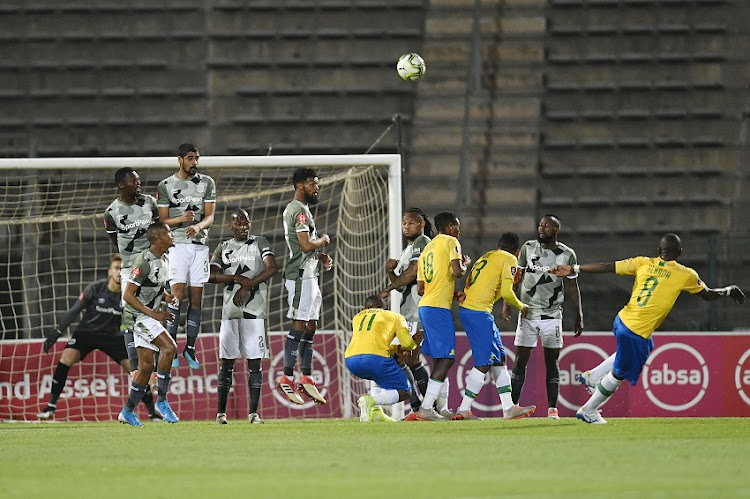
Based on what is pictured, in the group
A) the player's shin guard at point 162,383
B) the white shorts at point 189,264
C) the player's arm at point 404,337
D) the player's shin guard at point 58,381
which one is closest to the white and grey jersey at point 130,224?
the white shorts at point 189,264

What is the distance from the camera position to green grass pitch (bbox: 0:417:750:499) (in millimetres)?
5418

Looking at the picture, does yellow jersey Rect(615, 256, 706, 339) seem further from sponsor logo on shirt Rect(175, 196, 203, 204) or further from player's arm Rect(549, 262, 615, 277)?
sponsor logo on shirt Rect(175, 196, 203, 204)

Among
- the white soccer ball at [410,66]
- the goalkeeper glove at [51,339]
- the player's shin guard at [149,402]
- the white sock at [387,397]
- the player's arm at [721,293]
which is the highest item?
the white soccer ball at [410,66]

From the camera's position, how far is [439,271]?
10.4 metres

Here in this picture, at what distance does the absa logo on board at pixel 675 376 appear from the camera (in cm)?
1298

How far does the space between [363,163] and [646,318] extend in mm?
3393

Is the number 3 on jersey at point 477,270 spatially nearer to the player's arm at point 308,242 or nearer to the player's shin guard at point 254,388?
the player's arm at point 308,242

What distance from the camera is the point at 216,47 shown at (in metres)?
18.4

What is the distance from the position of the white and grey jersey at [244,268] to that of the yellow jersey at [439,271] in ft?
4.59

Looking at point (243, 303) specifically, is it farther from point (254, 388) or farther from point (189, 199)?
point (189, 199)

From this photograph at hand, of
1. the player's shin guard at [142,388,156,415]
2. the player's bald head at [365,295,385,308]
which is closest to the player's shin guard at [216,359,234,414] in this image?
the player's bald head at [365,295,385,308]

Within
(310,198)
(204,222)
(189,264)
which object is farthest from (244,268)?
(310,198)

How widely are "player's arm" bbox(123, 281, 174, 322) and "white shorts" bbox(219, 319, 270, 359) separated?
1.14 metres

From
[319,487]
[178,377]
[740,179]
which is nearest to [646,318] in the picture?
[319,487]
